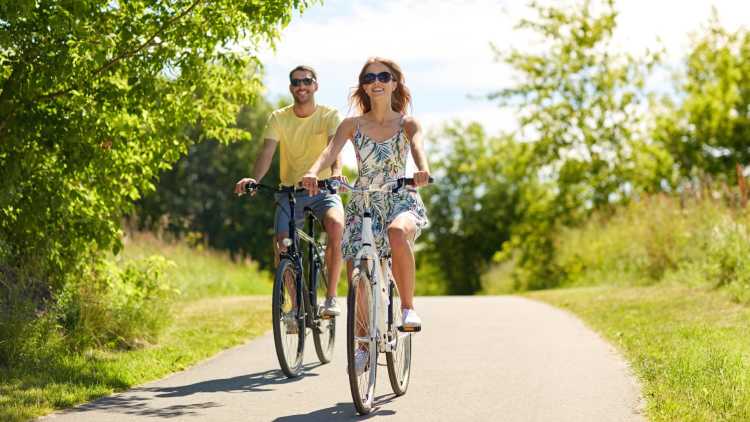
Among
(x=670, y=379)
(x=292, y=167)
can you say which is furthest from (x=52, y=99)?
(x=670, y=379)

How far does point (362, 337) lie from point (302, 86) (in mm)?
2986

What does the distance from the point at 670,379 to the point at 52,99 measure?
19.2 ft

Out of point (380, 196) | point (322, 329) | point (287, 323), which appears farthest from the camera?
point (322, 329)

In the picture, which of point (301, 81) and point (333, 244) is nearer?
point (333, 244)

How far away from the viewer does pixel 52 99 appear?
32.4ft

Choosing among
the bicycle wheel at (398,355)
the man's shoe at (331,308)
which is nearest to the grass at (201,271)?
the man's shoe at (331,308)

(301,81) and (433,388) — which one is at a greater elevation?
(301,81)

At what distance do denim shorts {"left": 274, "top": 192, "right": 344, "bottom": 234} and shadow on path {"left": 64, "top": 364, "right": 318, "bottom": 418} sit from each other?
123 centimetres

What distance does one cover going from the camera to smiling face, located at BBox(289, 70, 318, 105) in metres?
9.21

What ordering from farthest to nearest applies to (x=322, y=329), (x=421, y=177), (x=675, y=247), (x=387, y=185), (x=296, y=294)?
1. (x=675, y=247)
2. (x=322, y=329)
3. (x=296, y=294)
4. (x=387, y=185)
5. (x=421, y=177)

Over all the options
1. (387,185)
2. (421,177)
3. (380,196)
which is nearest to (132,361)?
(380,196)

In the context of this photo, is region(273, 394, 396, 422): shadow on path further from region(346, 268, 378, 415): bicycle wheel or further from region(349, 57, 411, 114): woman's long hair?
region(349, 57, 411, 114): woman's long hair

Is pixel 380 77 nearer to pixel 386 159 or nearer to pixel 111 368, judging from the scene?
pixel 386 159

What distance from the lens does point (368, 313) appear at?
6961 mm
